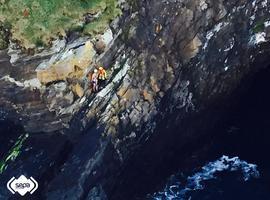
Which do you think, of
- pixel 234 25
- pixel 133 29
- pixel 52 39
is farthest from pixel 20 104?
pixel 234 25

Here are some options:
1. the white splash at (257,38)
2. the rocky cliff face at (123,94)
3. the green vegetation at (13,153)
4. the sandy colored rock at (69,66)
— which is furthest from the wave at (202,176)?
the sandy colored rock at (69,66)

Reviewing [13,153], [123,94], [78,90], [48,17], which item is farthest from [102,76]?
[13,153]

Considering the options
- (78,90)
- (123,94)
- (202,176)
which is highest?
(78,90)

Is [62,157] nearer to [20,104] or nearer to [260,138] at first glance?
[20,104]

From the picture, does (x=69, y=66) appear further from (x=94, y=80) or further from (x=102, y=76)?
(x=102, y=76)

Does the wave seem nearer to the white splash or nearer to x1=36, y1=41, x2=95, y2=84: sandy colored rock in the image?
the white splash

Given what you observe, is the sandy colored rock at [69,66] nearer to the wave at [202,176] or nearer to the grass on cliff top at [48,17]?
the grass on cliff top at [48,17]

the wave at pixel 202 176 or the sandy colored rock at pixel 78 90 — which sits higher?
the sandy colored rock at pixel 78 90
